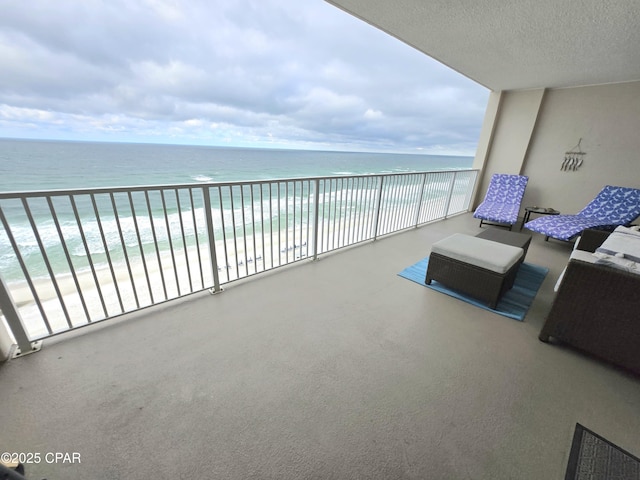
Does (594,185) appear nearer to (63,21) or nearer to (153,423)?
(153,423)

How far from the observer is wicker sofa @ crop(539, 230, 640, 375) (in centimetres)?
137

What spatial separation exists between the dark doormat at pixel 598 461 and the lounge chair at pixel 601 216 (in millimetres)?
3278

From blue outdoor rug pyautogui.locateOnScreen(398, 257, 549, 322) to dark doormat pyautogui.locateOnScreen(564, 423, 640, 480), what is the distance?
3.26 ft

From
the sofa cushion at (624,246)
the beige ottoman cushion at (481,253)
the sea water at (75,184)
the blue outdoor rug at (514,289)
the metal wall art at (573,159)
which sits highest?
the metal wall art at (573,159)

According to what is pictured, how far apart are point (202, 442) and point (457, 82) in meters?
8.48

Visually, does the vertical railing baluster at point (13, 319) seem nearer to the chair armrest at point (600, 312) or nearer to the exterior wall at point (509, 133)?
the chair armrest at point (600, 312)

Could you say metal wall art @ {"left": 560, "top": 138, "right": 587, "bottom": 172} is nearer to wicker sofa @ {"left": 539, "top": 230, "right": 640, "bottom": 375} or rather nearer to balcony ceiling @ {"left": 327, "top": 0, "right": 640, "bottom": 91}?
balcony ceiling @ {"left": 327, "top": 0, "right": 640, "bottom": 91}

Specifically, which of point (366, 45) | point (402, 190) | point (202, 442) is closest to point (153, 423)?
point (202, 442)

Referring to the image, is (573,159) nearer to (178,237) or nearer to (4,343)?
(4,343)

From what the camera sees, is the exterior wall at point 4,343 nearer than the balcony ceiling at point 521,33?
Yes

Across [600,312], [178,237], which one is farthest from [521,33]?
[178,237]

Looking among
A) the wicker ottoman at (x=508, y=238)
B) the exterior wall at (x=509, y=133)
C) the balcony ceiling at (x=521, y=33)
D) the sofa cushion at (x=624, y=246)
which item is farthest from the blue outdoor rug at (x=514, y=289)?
the exterior wall at (x=509, y=133)

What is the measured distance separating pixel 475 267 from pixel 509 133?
15.1ft

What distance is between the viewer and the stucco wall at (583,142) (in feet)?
13.0
